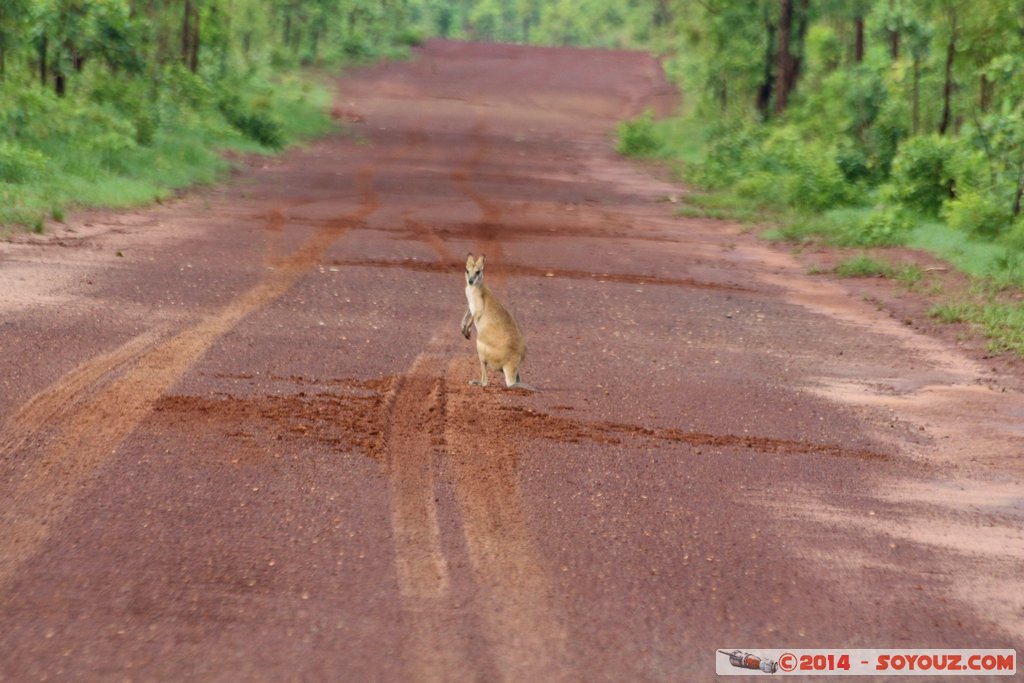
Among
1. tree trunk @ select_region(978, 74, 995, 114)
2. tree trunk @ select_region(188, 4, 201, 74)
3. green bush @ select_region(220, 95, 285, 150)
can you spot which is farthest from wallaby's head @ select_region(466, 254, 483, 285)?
tree trunk @ select_region(188, 4, 201, 74)

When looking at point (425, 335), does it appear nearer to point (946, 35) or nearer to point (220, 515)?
point (220, 515)

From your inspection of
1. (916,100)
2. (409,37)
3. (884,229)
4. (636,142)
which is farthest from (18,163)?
(409,37)

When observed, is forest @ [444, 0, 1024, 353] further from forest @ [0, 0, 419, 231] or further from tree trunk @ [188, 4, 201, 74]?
tree trunk @ [188, 4, 201, 74]

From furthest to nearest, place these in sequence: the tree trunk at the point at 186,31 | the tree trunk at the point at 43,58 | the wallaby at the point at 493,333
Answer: the tree trunk at the point at 186,31 → the tree trunk at the point at 43,58 → the wallaby at the point at 493,333

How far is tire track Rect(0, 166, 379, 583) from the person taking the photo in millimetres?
6422

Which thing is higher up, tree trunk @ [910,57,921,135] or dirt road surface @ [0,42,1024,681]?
tree trunk @ [910,57,921,135]

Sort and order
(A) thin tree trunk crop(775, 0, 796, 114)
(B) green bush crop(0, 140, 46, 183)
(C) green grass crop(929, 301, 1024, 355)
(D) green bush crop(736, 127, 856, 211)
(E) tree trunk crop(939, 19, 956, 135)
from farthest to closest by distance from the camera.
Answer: (A) thin tree trunk crop(775, 0, 796, 114)
(D) green bush crop(736, 127, 856, 211)
(E) tree trunk crop(939, 19, 956, 135)
(B) green bush crop(0, 140, 46, 183)
(C) green grass crop(929, 301, 1024, 355)

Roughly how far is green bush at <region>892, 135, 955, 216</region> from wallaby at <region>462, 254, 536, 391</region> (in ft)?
41.8

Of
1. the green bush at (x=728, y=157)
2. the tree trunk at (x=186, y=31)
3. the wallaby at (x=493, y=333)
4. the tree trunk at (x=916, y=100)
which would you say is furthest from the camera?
the tree trunk at (x=186, y=31)

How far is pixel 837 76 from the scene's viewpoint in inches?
1236

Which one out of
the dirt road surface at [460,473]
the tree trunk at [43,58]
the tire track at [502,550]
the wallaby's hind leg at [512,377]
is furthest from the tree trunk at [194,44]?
the tire track at [502,550]

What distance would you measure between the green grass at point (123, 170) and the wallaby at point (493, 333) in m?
8.11

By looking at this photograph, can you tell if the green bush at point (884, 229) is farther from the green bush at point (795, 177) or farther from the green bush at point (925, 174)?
the green bush at point (795, 177)

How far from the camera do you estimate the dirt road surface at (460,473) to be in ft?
17.8
